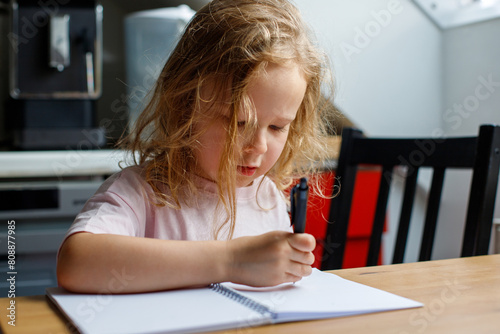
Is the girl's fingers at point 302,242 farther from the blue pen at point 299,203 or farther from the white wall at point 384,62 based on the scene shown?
the white wall at point 384,62

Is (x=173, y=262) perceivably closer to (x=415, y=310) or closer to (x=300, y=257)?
(x=300, y=257)

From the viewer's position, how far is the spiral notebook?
0.45m

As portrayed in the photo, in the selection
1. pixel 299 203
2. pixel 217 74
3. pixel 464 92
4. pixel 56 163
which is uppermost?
pixel 464 92

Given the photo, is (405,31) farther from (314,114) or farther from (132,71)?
(314,114)

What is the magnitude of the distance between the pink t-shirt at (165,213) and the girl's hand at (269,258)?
0.17m

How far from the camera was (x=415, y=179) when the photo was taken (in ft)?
3.26

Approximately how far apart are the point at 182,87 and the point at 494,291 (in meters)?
0.48

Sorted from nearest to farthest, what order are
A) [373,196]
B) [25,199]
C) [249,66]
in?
[249,66] → [25,199] → [373,196]

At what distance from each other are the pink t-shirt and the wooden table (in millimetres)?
135

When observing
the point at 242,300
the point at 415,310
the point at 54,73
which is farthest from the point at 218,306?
the point at 54,73

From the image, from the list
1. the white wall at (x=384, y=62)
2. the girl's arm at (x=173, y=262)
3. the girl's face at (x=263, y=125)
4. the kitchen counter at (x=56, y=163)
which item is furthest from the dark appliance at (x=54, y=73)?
the girl's arm at (x=173, y=262)

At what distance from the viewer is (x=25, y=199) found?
64.1 inches

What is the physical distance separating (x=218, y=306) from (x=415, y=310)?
0.19 metres

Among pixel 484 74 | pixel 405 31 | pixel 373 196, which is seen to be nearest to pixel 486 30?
pixel 484 74
